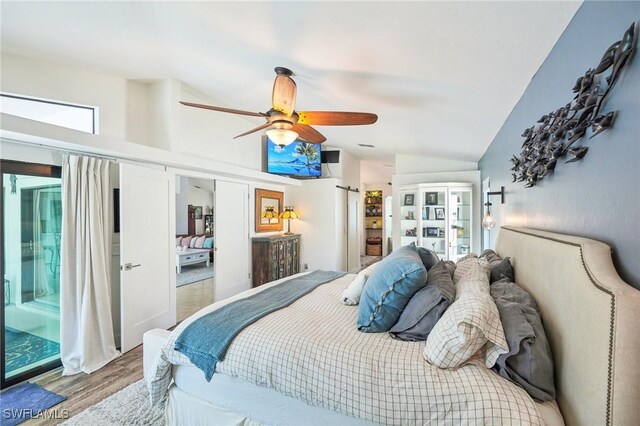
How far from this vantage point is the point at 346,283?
278 cm

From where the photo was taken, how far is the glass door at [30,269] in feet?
8.11

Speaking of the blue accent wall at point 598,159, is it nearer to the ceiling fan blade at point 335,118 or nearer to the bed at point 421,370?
the bed at point 421,370

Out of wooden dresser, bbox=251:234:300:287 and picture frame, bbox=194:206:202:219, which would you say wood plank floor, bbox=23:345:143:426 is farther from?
picture frame, bbox=194:206:202:219

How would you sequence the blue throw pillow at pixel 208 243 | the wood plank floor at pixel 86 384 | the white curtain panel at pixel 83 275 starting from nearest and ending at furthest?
the wood plank floor at pixel 86 384 < the white curtain panel at pixel 83 275 < the blue throw pillow at pixel 208 243

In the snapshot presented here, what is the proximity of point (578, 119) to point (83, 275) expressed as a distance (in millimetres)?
3814

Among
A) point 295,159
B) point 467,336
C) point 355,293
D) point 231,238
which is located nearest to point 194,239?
point 231,238

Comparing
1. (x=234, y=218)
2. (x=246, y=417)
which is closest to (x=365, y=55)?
(x=246, y=417)

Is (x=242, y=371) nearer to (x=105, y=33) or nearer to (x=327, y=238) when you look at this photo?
(x=105, y=33)

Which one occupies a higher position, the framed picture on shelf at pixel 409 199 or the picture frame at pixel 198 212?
the framed picture on shelf at pixel 409 199

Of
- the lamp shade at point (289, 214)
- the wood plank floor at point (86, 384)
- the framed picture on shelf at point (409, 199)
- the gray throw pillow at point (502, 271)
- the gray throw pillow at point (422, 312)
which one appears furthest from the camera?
the lamp shade at point (289, 214)

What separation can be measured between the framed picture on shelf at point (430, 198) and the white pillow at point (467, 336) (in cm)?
375

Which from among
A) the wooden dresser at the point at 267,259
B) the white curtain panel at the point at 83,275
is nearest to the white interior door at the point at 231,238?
the wooden dresser at the point at 267,259

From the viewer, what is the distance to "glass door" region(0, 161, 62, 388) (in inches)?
97.3

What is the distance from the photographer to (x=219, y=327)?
174cm
